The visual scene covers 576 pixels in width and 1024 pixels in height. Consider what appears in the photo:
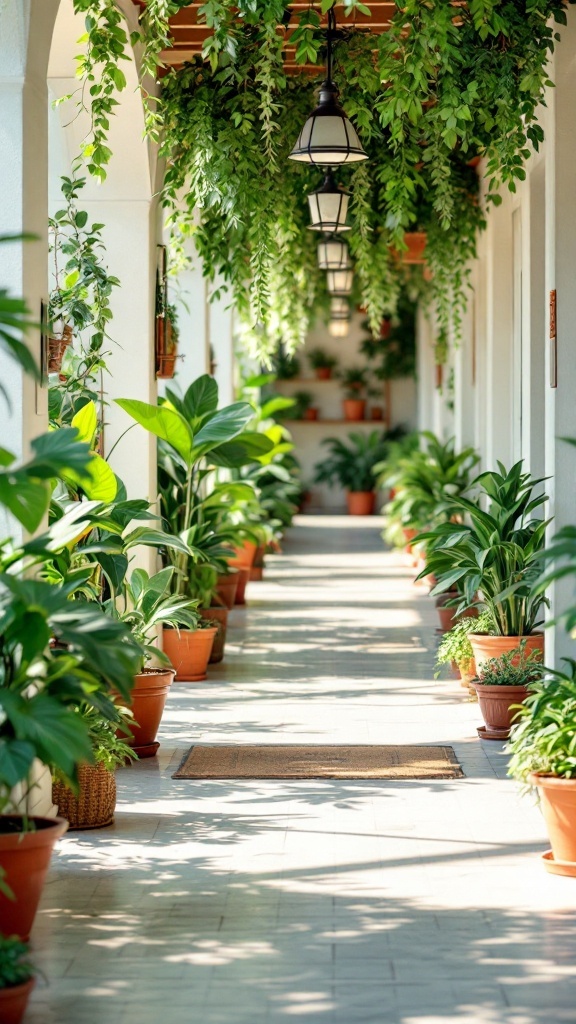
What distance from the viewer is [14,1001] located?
3.06 metres

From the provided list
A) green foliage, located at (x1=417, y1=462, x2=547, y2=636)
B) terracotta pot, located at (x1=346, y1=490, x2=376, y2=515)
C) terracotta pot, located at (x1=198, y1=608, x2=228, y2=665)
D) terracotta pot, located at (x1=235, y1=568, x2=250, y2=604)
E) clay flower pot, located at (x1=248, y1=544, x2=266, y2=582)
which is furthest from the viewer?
terracotta pot, located at (x1=346, y1=490, x2=376, y2=515)

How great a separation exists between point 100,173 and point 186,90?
1.28 meters

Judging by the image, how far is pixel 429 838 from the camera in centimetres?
462

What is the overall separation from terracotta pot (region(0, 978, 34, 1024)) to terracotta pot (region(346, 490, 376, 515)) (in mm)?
16698

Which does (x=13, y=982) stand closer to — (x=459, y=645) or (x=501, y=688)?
(x=501, y=688)

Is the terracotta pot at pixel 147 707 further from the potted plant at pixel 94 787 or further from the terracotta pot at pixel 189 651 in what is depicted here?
the terracotta pot at pixel 189 651

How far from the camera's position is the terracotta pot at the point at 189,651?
7652mm

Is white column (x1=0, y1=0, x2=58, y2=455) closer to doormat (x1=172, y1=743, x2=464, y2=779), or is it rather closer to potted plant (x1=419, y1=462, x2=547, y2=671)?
doormat (x1=172, y1=743, x2=464, y2=779)

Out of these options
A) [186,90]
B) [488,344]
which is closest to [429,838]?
[186,90]

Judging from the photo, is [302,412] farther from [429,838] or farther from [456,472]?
[429,838]

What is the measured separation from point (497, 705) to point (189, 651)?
219 cm

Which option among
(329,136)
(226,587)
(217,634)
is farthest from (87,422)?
(226,587)

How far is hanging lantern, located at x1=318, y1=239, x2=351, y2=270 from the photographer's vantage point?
30.5ft

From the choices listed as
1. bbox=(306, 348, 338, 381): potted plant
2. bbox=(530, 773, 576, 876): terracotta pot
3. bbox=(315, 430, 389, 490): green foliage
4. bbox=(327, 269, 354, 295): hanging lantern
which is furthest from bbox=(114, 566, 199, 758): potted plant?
bbox=(306, 348, 338, 381): potted plant
